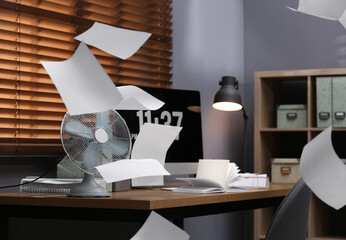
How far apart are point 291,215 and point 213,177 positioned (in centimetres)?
93

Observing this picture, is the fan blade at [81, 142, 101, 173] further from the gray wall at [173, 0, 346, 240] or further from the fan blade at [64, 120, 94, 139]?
the gray wall at [173, 0, 346, 240]

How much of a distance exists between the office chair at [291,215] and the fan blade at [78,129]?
0.71 meters

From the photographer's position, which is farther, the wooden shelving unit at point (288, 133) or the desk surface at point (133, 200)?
the wooden shelving unit at point (288, 133)

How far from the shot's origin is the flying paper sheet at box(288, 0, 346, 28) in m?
0.25

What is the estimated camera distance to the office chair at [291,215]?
3.27 feet

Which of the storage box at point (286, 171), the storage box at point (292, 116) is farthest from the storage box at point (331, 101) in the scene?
the storage box at point (286, 171)

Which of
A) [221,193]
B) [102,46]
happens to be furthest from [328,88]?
[102,46]

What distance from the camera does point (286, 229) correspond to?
41.1 inches

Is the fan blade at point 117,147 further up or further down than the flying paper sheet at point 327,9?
further down

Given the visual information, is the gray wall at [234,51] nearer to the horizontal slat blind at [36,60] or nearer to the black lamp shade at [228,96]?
the black lamp shade at [228,96]

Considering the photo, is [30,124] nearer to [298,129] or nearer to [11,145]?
[11,145]

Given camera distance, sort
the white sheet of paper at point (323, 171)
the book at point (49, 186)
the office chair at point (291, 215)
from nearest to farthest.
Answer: the white sheet of paper at point (323, 171) < the office chair at point (291, 215) < the book at point (49, 186)

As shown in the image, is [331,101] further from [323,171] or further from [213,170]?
[323,171]

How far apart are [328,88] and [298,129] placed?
1.00 ft
